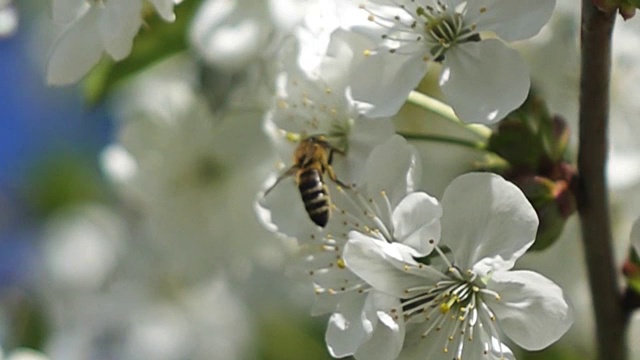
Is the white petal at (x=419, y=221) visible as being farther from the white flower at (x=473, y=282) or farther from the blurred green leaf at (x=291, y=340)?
the blurred green leaf at (x=291, y=340)

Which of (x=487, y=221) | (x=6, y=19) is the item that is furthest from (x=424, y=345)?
(x=6, y=19)

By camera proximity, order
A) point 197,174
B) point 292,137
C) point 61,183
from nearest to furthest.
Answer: point 292,137 → point 197,174 → point 61,183

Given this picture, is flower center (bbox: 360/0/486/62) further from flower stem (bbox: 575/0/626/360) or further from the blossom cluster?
flower stem (bbox: 575/0/626/360)

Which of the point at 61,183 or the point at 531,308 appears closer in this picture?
the point at 531,308

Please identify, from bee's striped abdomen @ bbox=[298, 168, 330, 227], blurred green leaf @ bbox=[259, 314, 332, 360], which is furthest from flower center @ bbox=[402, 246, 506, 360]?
blurred green leaf @ bbox=[259, 314, 332, 360]

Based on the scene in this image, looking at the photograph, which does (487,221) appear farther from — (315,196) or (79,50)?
(79,50)

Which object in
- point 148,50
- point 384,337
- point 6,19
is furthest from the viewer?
point 148,50

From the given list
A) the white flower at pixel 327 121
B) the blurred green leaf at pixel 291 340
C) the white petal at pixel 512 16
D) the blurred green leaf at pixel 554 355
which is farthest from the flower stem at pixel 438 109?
the blurred green leaf at pixel 291 340

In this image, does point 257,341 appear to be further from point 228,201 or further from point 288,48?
point 288,48
